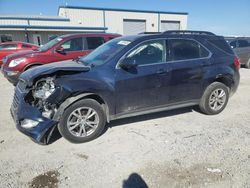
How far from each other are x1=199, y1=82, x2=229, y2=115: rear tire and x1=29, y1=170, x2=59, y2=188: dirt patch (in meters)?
3.34

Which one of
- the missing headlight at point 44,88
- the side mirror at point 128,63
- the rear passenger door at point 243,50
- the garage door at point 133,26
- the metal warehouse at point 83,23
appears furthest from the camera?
the garage door at point 133,26

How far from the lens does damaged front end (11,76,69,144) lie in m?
3.32

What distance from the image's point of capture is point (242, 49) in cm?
1221

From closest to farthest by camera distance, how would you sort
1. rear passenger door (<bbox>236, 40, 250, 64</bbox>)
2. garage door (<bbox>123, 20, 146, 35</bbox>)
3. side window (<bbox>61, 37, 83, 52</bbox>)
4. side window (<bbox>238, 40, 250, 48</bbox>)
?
side window (<bbox>61, 37, 83, 52</bbox>), rear passenger door (<bbox>236, 40, 250, 64</bbox>), side window (<bbox>238, 40, 250, 48</bbox>), garage door (<bbox>123, 20, 146, 35</bbox>)

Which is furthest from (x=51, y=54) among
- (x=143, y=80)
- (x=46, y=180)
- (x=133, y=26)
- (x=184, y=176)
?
(x=133, y=26)

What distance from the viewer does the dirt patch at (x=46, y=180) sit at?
8.71 ft

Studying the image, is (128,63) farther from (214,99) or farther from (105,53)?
(214,99)

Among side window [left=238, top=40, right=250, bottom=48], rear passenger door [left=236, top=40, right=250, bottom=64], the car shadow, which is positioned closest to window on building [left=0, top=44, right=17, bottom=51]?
the car shadow

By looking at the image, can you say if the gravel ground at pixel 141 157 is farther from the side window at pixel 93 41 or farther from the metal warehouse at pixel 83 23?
the metal warehouse at pixel 83 23

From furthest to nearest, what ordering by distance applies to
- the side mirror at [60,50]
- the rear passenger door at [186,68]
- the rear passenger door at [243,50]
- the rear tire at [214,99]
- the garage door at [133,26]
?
the garage door at [133,26] < the rear passenger door at [243,50] < the side mirror at [60,50] < the rear tire at [214,99] < the rear passenger door at [186,68]

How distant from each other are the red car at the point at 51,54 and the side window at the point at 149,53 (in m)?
3.13

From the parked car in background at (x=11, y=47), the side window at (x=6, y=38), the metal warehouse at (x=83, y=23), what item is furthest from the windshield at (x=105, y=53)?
the side window at (x=6, y=38)

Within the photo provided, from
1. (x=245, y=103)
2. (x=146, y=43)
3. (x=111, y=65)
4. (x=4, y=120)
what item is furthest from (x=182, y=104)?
(x=4, y=120)

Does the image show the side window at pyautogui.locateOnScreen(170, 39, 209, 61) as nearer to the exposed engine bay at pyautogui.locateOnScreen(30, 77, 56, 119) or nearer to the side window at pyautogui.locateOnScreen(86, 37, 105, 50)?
the exposed engine bay at pyautogui.locateOnScreen(30, 77, 56, 119)
